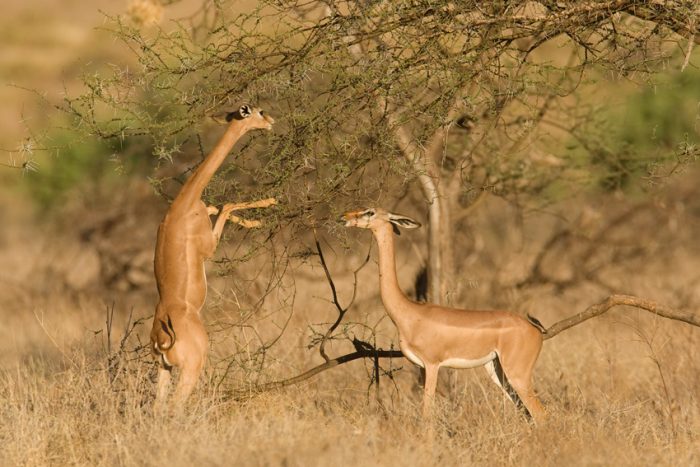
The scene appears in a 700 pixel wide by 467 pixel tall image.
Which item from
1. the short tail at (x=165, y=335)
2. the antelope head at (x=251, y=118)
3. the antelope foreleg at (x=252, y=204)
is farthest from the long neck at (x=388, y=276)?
the short tail at (x=165, y=335)

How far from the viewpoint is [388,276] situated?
7.48 metres

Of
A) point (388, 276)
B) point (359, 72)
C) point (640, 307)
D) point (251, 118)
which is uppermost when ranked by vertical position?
point (359, 72)

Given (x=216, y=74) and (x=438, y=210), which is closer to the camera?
(x=216, y=74)

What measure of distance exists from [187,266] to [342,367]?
3534 millimetres

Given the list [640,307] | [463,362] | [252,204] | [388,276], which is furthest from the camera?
[388,276]

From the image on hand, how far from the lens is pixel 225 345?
9.53 metres

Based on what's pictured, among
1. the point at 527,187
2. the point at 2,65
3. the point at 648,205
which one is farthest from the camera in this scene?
the point at 2,65

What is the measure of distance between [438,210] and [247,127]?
2.79m

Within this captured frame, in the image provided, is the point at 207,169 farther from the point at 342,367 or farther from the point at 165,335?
the point at 342,367

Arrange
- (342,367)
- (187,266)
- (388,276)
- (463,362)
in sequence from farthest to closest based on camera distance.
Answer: (342,367) < (388,276) < (463,362) < (187,266)

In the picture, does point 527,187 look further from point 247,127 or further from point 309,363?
point 247,127

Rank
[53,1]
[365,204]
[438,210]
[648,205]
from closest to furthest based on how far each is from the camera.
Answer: [365,204] → [438,210] → [648,205] → [53,1]

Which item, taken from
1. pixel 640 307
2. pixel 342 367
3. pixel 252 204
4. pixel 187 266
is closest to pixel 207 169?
pixel 252 204

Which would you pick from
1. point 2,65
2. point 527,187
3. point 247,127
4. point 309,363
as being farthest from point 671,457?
point 2,65
